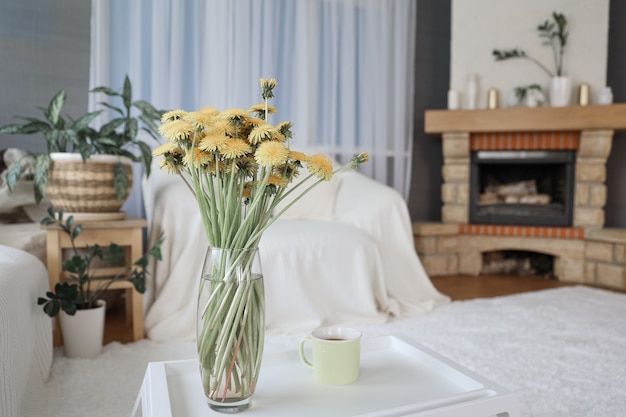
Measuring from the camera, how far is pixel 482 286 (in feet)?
10.4

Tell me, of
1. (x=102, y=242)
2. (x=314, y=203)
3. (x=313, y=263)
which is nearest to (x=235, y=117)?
(x=102, y=242)

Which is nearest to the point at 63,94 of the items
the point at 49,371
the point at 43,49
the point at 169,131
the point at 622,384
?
the point at 43,49

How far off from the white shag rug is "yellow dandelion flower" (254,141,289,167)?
36.3 inches

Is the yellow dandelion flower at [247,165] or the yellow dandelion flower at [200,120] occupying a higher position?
the yellow dandelion flower at [200,120]

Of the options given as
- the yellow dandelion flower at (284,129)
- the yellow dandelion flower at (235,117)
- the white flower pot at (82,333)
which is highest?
the yellow dandelion flower at (235,117)

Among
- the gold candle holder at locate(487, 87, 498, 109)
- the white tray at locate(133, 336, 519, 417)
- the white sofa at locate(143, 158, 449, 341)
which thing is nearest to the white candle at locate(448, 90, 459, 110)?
the gold candle holder at locate(487, 87, 498, 109)

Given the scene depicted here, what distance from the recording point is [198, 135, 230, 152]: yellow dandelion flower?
0.73 meters

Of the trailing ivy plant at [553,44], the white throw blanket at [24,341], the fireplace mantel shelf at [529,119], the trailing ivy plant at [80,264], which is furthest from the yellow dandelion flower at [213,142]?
the trailing ivy plant at [553,44]

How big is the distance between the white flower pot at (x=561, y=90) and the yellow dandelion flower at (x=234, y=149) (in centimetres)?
319

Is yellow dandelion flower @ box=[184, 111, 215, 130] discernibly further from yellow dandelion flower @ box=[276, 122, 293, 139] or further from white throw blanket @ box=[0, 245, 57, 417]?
white throw blanket @ box=[0, 245, 57, 417]

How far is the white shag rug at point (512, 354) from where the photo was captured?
140cm

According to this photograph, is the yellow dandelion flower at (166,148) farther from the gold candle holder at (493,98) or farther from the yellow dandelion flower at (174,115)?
the gold candle holder at (493,98)

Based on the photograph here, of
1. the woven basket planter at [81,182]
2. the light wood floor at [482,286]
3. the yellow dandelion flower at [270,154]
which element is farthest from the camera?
the light wood floor at [482,286]

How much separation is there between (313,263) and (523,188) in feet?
7.17
